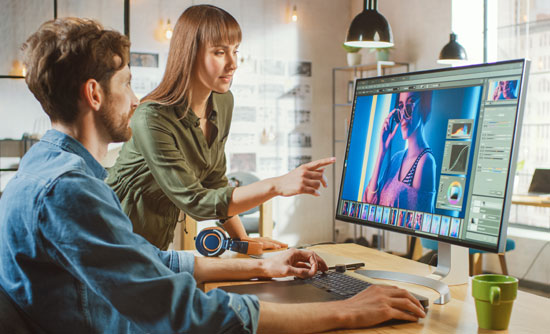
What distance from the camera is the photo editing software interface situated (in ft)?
3.59

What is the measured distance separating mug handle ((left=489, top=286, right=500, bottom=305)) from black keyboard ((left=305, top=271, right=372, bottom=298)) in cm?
30

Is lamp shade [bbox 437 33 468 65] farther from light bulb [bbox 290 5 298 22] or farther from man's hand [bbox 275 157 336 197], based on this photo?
man's hand [bbox 275 157 336 197]

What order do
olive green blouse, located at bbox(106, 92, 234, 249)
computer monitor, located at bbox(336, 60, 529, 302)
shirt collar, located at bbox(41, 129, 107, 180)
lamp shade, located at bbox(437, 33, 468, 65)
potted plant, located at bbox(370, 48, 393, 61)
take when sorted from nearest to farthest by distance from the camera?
shirt collar, located at bbox(41, 129, 107, 180), computer monitor, located at bbox(336, 60, 529, 302), olive green blouse, located at bbox(106, 92, 234, 249), lamp shade, located at bbox(437, 33, 468, 65), potted plant, located at bbox(370, 48, 393, 61)

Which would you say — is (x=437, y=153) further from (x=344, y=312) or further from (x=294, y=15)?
(x=294, y=15)

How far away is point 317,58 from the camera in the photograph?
6.19m

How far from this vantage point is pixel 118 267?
0.80m

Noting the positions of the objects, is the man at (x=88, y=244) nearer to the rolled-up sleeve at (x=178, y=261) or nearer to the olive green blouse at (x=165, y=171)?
the rolled-up sleeve at (x=178, y=261)

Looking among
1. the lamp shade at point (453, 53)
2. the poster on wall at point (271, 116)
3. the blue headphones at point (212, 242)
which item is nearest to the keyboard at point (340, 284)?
the blue headphones at point (212, 242)

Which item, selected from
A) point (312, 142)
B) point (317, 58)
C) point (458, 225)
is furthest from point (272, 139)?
point (458, 225)

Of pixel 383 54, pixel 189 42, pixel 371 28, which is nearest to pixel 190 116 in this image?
pixel 189 42

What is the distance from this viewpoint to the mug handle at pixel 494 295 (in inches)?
37.5

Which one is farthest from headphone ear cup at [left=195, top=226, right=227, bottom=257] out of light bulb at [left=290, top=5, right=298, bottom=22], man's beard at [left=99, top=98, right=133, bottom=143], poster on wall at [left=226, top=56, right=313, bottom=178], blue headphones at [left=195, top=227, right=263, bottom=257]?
light bulb at [left=290, top=5, right=298, bottom=22]

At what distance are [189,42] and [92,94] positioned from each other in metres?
0.81

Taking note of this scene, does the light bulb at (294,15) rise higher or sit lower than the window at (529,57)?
higher
